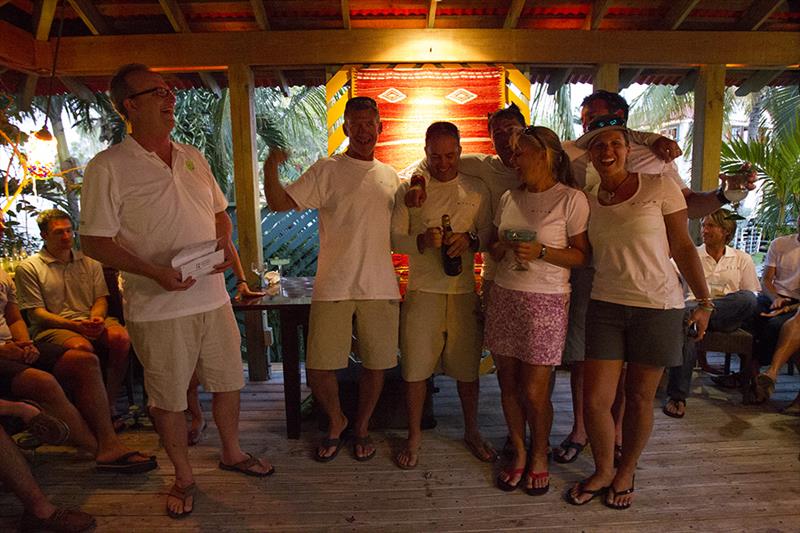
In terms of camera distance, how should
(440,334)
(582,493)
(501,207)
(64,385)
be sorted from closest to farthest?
(582,493) → (501,207) → (440,334) → (64,385)

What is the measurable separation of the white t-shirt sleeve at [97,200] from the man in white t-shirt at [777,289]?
14.6ft

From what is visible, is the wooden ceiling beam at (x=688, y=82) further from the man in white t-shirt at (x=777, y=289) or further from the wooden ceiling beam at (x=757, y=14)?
the man in white t-shirt at (x=777, y=289)

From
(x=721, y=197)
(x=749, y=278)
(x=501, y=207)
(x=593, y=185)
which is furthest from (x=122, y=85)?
(x=749, y=278)

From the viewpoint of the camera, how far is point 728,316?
3.78m

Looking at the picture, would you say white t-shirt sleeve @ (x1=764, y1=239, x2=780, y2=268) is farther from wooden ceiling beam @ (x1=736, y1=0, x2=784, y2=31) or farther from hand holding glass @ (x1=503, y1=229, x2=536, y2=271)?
hand holding glass @ (x1=503, y1=229, x2=536, y2=271)

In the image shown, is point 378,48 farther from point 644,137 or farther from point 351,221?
point 644,137

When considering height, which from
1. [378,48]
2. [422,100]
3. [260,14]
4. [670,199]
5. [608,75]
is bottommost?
[670,199]

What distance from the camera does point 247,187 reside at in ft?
13.9

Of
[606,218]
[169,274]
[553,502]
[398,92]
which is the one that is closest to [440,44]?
[398,92]

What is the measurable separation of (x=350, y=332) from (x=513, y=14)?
113 inches

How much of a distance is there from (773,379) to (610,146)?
2.40 m

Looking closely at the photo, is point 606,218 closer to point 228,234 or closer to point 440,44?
point 228,234

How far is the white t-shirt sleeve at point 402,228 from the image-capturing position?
275cm

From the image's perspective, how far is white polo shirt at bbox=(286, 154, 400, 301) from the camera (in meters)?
2.76
